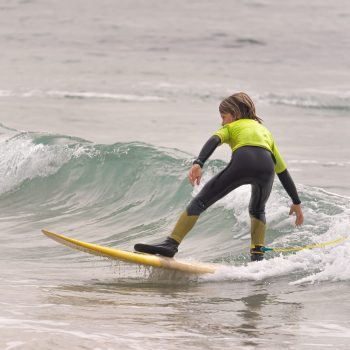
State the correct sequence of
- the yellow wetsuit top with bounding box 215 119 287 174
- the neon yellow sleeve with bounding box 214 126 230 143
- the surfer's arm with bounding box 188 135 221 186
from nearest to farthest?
the surfer's arm with bounding box 188 135 221 186 < the neon yellow sleeve with bounding box 214 126 230 143 < the yellow wetsuit top with bounding box 215 119 287 174

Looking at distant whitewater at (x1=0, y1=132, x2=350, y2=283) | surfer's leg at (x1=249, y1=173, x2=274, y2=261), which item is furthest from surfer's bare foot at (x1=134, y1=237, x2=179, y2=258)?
surfer's leg at (x1=249, y1=173, x2=274, y2=261)

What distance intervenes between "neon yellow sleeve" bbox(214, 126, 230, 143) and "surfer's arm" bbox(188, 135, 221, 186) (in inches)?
4.3

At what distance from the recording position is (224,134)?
858 centimetres

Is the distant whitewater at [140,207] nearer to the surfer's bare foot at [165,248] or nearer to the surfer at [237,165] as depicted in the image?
the surfer's bare foot at [165,248]

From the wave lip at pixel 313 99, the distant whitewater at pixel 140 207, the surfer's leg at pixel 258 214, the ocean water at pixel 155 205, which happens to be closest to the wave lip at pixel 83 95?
the ocean water at pixel 155 205

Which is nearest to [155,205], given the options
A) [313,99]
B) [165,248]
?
[165,248]

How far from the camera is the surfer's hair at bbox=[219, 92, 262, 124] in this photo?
8.66 meters

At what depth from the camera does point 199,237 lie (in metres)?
11.6

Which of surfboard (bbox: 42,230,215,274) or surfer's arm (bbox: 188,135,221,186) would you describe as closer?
surfer's arm (bbox: 188,135,221,186)

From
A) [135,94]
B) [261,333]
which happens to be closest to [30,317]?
[261,333]

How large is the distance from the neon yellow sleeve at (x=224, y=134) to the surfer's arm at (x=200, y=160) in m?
0.11

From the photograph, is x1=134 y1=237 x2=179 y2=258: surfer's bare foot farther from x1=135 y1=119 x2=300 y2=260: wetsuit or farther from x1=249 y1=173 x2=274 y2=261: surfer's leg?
x1=249 y1=173 x2=274 y2=261: surfer's leg

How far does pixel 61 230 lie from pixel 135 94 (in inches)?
742

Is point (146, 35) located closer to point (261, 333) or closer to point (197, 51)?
point (197, 51)
